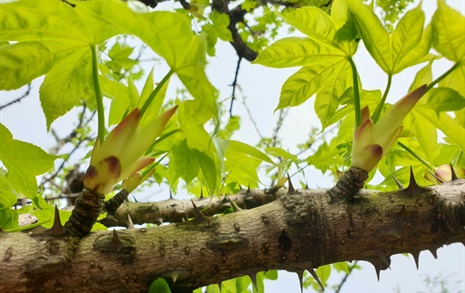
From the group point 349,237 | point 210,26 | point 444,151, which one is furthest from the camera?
point 210,26

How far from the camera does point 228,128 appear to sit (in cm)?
219

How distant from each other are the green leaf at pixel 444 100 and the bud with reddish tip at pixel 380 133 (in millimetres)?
33

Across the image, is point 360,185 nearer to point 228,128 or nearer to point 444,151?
point 444,151

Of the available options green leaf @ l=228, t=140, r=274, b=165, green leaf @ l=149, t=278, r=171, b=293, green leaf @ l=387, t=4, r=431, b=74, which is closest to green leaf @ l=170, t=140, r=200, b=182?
green leaf @ l=228, t=140, r=274, b=165

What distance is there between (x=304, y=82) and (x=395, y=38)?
0.50 feet

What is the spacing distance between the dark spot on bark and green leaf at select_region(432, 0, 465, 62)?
0.26 metres

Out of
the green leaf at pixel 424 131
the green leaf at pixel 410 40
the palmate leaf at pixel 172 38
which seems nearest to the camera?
the palmate leaf at pixel 172 38

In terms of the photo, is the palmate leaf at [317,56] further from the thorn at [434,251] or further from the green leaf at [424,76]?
the thorn at [434,251]

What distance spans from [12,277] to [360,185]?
0.37 metres

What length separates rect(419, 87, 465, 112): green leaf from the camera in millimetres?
553

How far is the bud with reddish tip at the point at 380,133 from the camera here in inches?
21.2

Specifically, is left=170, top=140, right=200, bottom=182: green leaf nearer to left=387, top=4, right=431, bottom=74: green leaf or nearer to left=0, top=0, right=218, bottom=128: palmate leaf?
left=0, top=0, right=218, bottom=128: palmate leaf

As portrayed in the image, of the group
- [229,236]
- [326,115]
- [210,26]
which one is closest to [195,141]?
[229,236]

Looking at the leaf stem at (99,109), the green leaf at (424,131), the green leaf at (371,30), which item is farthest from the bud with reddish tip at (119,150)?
the green leaf at (424,131)
